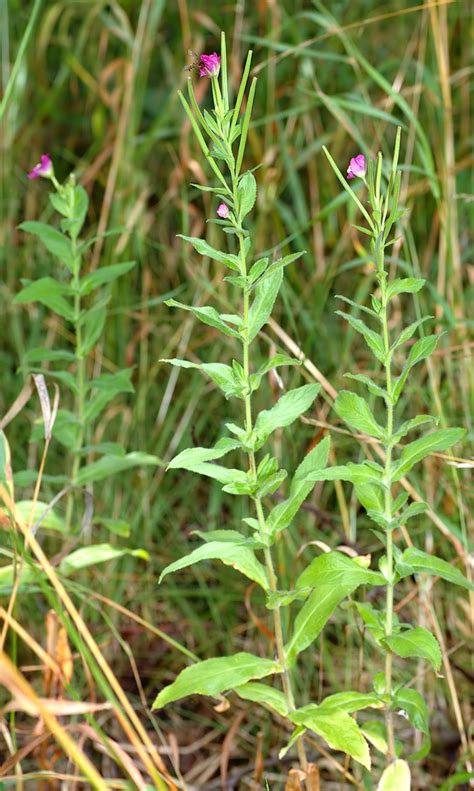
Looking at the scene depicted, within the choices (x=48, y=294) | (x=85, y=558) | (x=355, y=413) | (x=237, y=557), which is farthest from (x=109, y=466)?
(x=355, y=413)

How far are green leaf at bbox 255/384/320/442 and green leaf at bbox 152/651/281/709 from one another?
253 mm

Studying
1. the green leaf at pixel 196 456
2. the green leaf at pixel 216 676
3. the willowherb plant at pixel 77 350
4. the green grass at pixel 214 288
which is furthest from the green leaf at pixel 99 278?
the green leaf at pixel 216 676

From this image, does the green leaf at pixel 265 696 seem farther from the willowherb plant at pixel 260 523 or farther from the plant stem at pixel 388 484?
the plant stem at pixel 388 484

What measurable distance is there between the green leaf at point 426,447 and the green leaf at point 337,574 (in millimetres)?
105

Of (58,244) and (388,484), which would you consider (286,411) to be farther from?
(58,244)

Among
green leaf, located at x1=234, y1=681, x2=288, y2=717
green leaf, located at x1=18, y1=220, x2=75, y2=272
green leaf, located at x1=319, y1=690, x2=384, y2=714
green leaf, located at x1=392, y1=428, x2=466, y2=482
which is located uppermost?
green leaf, located at x1=18, y1=220, x2=75, y2=272

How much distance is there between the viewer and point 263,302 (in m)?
1.13

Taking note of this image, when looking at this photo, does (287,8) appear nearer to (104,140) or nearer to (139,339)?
(104,140)

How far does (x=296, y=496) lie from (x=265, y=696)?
0.74 ft

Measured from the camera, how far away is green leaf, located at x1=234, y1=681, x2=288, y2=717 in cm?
118

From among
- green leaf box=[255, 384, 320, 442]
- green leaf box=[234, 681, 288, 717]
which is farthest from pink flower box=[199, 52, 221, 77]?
green leaf box=[234, 681, 288, 717]

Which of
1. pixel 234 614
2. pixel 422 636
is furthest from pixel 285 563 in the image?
pixel 422 636

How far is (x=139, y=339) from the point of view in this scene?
82.7 inches

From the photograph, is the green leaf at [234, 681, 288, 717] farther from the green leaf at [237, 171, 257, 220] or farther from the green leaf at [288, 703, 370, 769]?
the green leaf at [237, 171, 257, 220]
